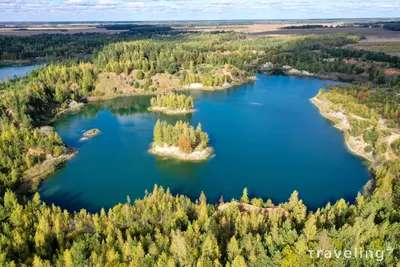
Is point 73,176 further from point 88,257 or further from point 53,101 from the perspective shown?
point 53,101

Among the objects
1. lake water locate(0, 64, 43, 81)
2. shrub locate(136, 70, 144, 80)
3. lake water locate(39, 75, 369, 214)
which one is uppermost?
shrub locate(136, 70, 144, 80)

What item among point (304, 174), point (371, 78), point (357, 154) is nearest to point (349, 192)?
point (304, 174)

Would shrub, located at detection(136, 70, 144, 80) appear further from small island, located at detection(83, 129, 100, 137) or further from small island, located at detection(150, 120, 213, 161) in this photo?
small island, located at detection(150, 120, 213, 161)

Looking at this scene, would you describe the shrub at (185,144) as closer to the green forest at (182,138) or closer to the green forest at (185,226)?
the green forest at (182,138)

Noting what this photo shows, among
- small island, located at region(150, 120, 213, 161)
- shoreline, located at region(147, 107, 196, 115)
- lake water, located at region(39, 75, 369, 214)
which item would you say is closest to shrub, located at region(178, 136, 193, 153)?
small island, located at region(150, 120, 213, 161)

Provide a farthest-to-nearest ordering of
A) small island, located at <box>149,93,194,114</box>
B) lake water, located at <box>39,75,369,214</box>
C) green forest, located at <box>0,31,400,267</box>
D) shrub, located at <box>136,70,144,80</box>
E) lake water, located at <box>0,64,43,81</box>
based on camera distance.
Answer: lake water, located at <box>0,64,43,81</box>
shrub, located at <box>136,70,144,80</box>
small island, located at <box>149,93,194,114</box>
lake water, located at <box>39,75,369,214</box>
green forest, located at <box>0,31,400,267</box>
